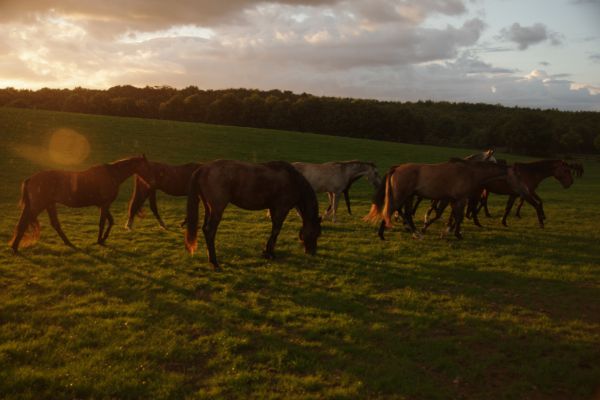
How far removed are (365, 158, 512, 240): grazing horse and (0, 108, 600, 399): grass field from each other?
3.78 ft

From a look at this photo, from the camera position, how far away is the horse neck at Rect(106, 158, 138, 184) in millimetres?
10586

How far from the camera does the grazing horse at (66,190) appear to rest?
376 inches

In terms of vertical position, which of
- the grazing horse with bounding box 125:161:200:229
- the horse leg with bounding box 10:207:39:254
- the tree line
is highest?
the tree line

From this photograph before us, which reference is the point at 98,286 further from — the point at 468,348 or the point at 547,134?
the point at 547,134

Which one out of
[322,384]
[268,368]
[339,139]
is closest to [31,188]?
[268,368]

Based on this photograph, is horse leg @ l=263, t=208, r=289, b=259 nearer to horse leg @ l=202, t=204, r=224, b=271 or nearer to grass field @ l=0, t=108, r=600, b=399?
grass field @ l=0, t=108, r=600, b=399

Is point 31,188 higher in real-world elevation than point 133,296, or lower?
higher

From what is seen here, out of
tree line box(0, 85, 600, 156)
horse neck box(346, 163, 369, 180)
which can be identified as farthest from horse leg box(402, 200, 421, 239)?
tree line box(0, 85, 600, 156)

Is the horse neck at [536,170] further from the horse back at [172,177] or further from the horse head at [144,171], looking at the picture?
the horse head at [144,171]

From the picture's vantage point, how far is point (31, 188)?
952 cm

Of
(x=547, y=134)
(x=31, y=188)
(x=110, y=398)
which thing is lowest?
(x=110, y=398)

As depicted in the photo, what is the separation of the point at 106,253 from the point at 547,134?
76.9 meters

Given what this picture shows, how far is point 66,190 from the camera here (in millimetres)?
9820

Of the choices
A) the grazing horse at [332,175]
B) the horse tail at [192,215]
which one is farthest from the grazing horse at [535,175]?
the horse tail at [192,215]
